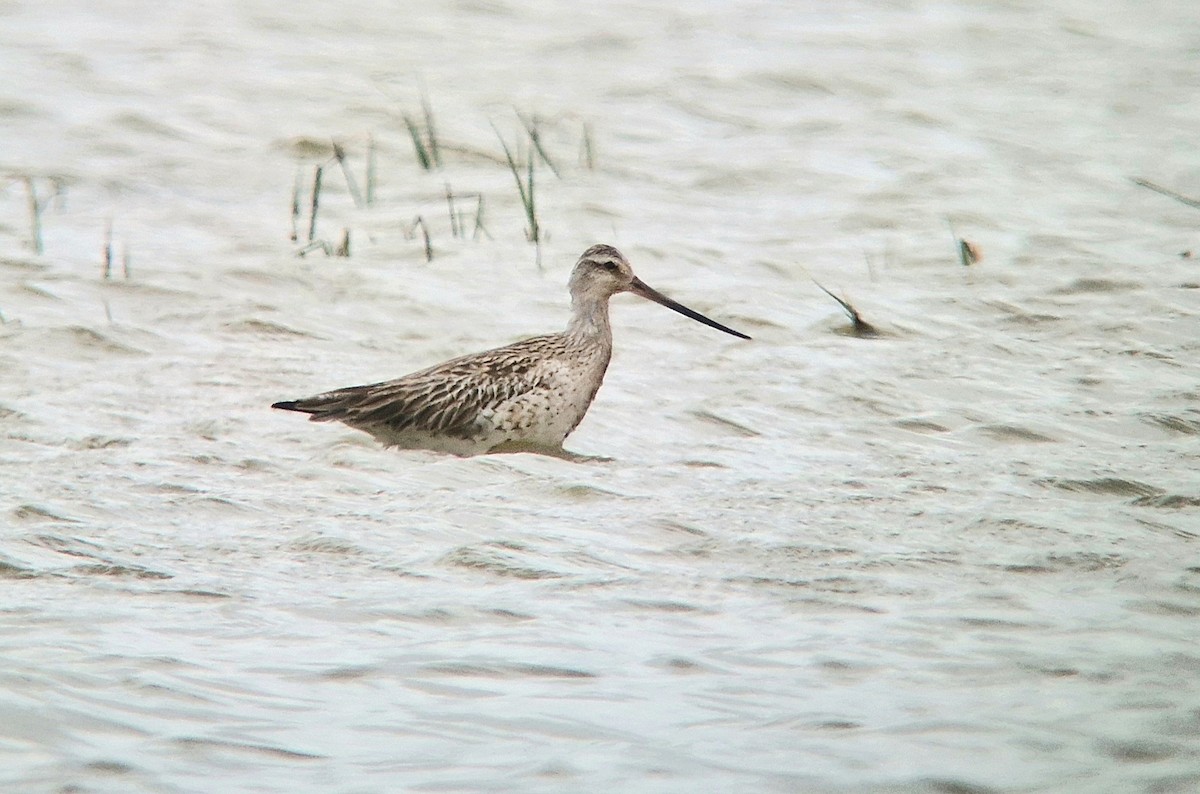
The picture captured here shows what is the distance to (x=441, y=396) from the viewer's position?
25.5ft

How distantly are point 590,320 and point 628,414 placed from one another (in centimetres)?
48

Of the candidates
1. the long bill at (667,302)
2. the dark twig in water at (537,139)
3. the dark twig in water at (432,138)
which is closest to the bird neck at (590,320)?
the long bill at (667,302)

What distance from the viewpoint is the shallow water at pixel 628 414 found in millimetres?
4688

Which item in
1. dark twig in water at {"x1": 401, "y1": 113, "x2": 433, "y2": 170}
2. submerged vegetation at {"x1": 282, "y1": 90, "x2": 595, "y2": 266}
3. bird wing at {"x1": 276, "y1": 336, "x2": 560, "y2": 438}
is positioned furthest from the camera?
dark twig in water at {"x1": 401, "y1": 113, "x2": 433, "y2": 170}

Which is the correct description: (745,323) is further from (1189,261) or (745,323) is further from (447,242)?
(1189,261)

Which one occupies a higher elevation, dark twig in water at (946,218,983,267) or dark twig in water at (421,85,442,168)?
dark twig in water at (421,85,442,168)

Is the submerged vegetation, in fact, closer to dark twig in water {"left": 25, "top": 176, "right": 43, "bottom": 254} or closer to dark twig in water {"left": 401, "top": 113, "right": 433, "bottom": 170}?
dark twig in water {"left": 401, "top": 113, "right": 433, "bottom": 170}

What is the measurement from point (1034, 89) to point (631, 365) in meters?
5.93

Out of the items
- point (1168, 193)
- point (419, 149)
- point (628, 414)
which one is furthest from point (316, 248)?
point (1168, 193)

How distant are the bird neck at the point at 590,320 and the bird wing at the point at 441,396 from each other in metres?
0.35

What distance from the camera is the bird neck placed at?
331 inches

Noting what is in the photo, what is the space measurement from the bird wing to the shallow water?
154 millimetres

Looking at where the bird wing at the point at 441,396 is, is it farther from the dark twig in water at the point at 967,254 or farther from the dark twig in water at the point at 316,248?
the dark twig in water at the point at 967,254

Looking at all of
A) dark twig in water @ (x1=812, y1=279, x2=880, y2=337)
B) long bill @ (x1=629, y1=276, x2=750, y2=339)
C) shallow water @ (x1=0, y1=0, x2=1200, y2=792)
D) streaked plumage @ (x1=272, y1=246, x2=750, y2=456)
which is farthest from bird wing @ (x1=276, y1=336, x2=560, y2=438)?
dark twig in water @ (x1=812, y1=279, x2=880, y2=337)
